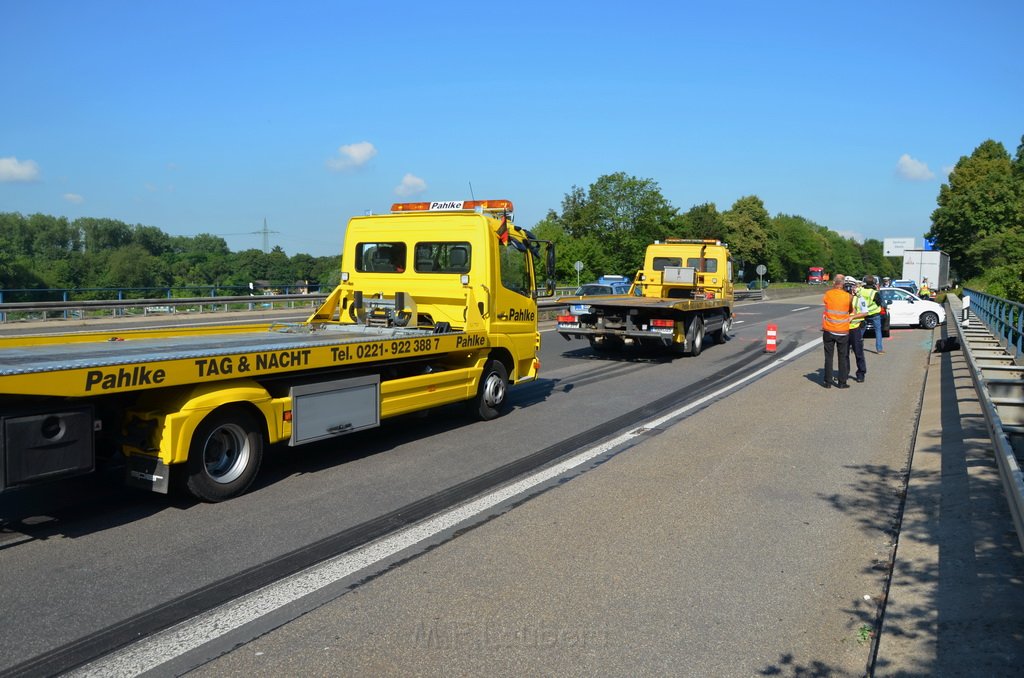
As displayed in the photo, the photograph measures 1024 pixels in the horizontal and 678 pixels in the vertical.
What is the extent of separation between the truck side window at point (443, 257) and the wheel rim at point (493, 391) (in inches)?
54.6

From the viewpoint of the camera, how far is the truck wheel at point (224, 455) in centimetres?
612

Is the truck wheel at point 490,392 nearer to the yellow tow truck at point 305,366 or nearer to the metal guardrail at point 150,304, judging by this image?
the yellow tow truck at point 305,366

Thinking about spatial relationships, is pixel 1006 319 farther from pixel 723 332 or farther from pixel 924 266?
pixel 924 266

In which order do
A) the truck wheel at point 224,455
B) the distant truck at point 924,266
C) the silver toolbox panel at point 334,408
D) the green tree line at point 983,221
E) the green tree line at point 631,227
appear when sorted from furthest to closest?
the green tree line at point 631,227 → the green tree line at point 983,221 → the distant truck at point 924,266 → the silver toolbox panel at point 334,408 → the truck wheel at point 224,455

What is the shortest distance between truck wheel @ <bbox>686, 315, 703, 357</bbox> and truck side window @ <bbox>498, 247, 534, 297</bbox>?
767 cm

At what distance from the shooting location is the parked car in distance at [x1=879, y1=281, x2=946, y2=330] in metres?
25.8

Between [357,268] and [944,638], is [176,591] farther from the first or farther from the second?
[357,268]

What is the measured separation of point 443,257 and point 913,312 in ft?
69.4

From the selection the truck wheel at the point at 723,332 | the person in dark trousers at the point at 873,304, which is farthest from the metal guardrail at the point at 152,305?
the person in dark trousers at the point at 873,304

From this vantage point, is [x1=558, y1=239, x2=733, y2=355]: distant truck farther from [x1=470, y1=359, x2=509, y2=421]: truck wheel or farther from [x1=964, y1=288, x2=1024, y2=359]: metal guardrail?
[x1=470, y1=359, x2=509, y2=421]: truck wheel

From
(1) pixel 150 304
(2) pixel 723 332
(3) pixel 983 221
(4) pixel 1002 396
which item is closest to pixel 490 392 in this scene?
(4) pixel 1002 396

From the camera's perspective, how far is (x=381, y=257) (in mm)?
10570

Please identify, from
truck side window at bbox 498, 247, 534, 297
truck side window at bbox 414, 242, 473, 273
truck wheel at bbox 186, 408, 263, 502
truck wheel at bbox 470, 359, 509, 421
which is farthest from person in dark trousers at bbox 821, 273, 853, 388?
truck wheel at bbox 186, 408, 263, 502

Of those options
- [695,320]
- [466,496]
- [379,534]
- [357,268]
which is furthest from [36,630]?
[695,320]
